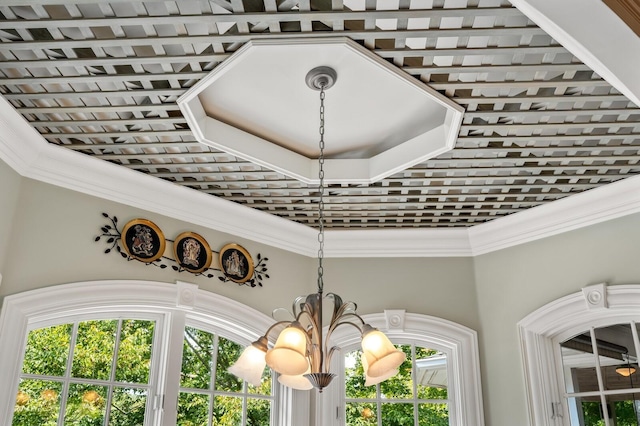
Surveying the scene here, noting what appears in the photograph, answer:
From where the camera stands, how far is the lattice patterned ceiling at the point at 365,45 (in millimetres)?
2254

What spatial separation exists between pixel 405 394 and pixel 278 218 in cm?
144

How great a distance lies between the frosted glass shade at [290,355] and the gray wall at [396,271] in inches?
57.1

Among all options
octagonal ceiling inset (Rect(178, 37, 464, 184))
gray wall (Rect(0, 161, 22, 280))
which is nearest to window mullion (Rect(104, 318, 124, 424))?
gray wall (Rect(0, 161, 22, 280))

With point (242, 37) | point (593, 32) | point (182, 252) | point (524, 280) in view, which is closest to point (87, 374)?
point (182, 252)

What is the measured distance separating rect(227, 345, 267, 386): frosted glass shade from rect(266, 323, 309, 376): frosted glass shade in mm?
252

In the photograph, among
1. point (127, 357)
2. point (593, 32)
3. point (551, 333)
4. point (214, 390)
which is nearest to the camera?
point (593, 32)

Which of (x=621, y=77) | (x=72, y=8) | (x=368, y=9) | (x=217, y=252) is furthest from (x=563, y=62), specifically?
(x=217, y=252)

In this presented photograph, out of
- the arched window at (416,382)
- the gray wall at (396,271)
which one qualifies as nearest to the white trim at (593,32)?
the gray wall at (396,271)

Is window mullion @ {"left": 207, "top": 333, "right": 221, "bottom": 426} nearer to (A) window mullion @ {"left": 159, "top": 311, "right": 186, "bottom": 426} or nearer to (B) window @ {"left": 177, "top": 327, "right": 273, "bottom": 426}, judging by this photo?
(B) window @ {"left": 177, "top": 327, "right": 273, "bottom": 426}

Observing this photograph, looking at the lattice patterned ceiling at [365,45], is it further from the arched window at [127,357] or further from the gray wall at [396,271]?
the arched window at [127,357]

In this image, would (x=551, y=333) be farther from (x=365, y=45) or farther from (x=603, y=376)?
(x=365, y=45)

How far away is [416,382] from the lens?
3930mm

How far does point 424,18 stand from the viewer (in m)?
2.26

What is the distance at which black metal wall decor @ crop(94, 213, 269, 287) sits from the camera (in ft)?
10.9
